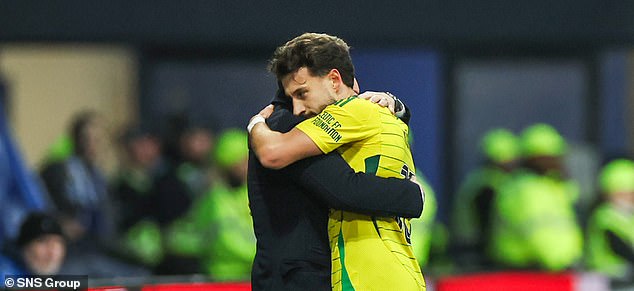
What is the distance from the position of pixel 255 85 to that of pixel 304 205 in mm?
7867

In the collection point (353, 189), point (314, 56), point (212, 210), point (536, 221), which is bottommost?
point (536, 221)

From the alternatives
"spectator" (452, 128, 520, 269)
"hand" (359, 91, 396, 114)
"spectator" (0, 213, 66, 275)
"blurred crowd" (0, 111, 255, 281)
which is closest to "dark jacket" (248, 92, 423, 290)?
"hand" (359, 91, 396, 114)

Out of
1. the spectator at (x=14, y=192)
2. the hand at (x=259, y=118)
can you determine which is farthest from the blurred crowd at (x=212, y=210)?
the hand at (x=259, y=118)

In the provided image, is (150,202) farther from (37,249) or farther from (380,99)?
(380,99)

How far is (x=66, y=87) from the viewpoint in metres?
13.8

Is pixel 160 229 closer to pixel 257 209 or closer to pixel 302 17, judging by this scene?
pixel 302 17

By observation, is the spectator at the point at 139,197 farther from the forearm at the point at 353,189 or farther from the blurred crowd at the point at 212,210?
the forearm at the point at 353,189

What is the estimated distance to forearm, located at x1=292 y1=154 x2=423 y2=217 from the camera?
473 cm

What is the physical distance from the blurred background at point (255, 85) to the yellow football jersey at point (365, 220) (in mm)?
4725

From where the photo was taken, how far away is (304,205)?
16.1 feet

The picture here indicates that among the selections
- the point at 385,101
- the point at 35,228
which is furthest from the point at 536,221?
the point at 385,101

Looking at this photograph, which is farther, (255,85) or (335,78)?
(255,85)

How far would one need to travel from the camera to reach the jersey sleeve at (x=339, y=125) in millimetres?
4785

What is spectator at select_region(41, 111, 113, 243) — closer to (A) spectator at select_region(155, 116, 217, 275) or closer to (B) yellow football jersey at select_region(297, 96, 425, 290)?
(A) spectator at select_region(155, 116, 217, 275)
